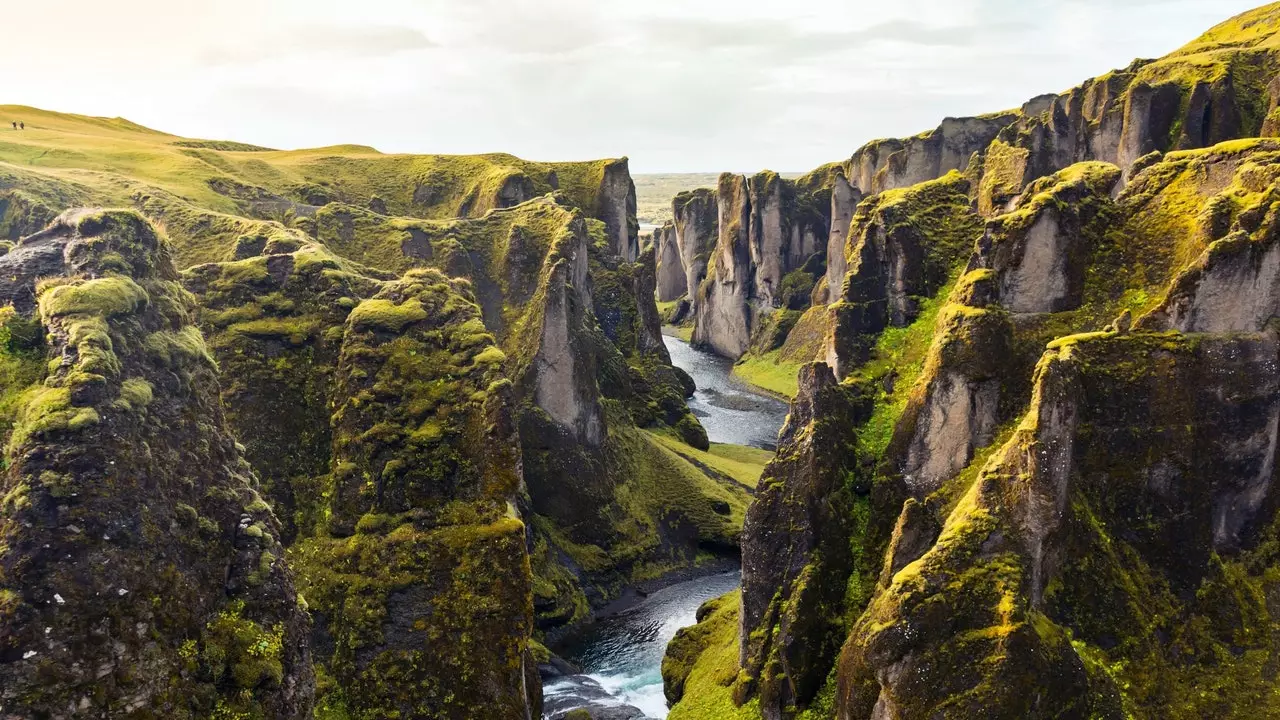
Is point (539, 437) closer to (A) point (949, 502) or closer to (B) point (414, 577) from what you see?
(B) point (414, 577)

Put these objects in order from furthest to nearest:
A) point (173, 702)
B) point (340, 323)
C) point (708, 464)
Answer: point (708, 464) → point (340, 323) → point (173, 702)

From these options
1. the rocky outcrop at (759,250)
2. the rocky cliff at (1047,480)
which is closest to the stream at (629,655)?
the rocky cliff at (1047,480)

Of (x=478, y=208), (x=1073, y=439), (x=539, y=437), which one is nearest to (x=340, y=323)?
(x=539, y=437)

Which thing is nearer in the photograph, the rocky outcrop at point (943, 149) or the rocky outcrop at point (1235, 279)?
the rocky outcrop at point (1235, 279)

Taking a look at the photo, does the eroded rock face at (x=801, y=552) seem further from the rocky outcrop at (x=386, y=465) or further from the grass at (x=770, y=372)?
the grass at (x=770, y=372)

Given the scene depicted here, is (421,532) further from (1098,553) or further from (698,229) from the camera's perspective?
(698,229)

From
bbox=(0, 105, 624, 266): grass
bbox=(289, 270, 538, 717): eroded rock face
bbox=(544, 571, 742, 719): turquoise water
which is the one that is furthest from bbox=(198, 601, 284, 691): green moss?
bbox=(0, 105, 624, 266): grass

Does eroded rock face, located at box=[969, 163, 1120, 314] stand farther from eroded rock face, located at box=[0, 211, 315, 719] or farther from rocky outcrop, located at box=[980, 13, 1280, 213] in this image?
rocky outcrop, located at box=[980, 13, 1280, 213]
